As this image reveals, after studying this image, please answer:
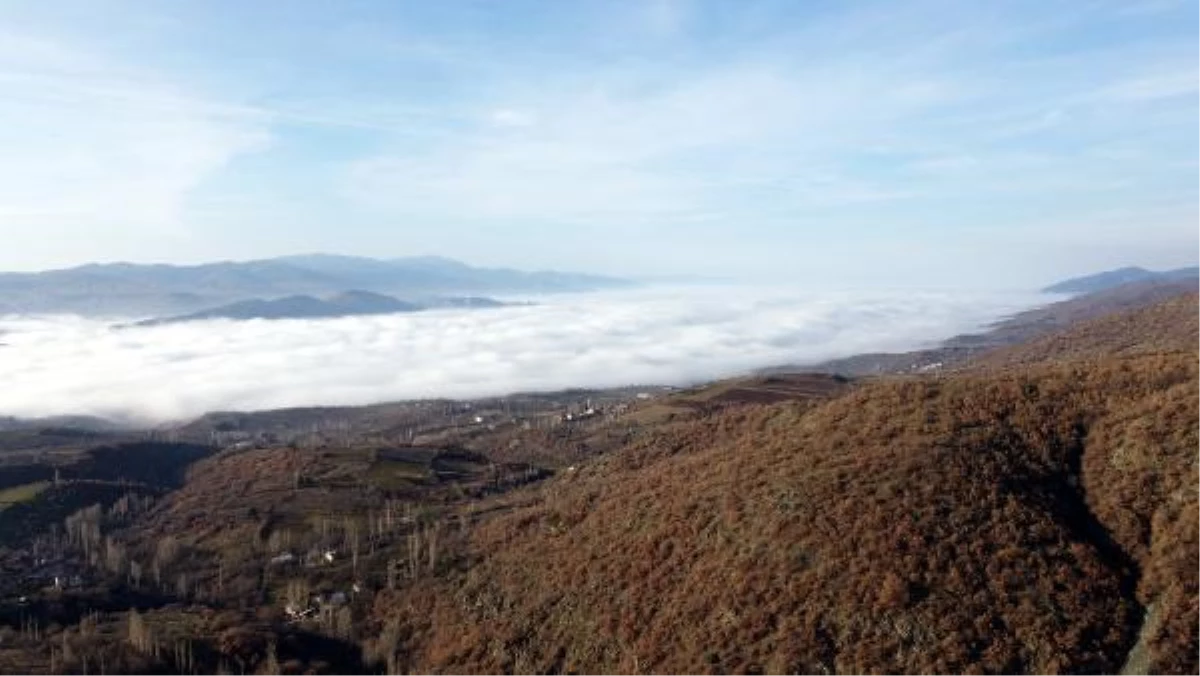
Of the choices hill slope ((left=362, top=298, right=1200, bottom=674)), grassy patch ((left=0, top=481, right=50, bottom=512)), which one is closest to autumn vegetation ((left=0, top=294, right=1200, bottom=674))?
hill slope ((left=362, top=298, right=1200, bottom=674))

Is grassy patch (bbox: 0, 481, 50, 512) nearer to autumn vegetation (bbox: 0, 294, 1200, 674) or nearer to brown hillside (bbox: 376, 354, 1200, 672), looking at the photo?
autumn vegetation (bbox: 0, 294, 1200, 674)

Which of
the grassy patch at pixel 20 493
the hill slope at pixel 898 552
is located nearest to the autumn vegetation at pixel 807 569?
the hill slope at pixel 898 552

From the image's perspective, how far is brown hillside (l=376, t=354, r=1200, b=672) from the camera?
135ft

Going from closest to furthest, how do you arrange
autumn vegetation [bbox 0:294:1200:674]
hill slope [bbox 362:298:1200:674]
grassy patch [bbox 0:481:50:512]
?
hill slope [bbox 362:298:1200:674] < autumn vegetation [bbox 0:294:1200:674] < grassy patch [bbox 0:481:50:512]

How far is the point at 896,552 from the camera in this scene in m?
47.3

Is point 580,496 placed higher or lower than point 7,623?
higher

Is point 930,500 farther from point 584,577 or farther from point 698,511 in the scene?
point 584,577

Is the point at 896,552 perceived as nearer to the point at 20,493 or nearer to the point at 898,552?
the point at 898,552

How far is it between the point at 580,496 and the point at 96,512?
10364cm

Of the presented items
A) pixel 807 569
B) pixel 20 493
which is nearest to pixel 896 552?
pixel 807 569

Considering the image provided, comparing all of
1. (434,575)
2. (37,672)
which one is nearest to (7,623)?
(37,672)

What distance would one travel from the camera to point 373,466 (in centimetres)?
16750

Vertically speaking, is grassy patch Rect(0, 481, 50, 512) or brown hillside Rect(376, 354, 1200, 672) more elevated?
brown hillside Rect(376, 354, 1200, 672)

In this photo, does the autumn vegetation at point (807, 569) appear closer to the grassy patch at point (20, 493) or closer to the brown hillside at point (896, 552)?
the brown hillside at point (896, 552)
